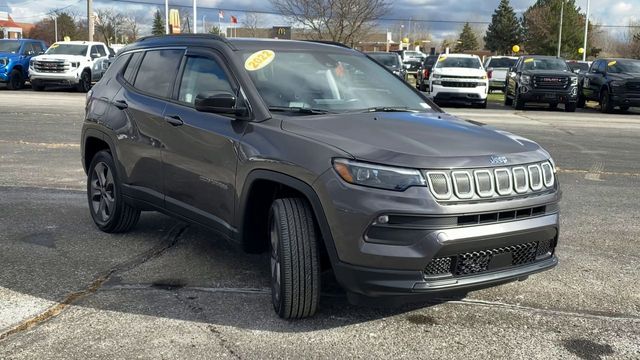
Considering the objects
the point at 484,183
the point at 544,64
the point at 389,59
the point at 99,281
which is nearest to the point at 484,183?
the point at 484,183

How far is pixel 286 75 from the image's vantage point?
4422mm

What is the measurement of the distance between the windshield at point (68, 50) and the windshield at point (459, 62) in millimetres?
13950

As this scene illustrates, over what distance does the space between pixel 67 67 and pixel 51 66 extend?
0.64 m

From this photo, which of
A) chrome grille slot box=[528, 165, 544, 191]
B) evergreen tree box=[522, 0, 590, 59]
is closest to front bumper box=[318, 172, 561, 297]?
chrome grille slot box=[528, 165, 544, 191]

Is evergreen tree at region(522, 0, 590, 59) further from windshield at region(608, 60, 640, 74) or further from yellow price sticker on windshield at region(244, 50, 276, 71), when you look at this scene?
yellow price sticker on windshield at region(244, 50, 276, 71)

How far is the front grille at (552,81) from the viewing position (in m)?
20.0

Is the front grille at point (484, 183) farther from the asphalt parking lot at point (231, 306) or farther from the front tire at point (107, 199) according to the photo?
the front tire at point (107, 199)

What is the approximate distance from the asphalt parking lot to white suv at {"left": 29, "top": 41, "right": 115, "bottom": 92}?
62.0 ft

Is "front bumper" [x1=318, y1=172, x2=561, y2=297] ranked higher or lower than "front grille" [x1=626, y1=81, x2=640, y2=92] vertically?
lower

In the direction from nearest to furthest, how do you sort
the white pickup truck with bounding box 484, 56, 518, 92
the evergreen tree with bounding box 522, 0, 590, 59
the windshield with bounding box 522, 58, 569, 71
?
the windshield with bounding box 522, 58, 569, 71 → the white pickup truck with bounding box 484, 56, 518, 92 → the evergreen tree with bounding box 522, 0, 590, 59

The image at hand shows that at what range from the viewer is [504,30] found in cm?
8156

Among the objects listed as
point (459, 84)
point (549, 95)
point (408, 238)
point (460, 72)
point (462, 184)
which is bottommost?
point (408, 238)

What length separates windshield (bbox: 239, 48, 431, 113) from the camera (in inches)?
169

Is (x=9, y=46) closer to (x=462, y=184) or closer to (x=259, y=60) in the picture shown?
(x=259, y=60)
